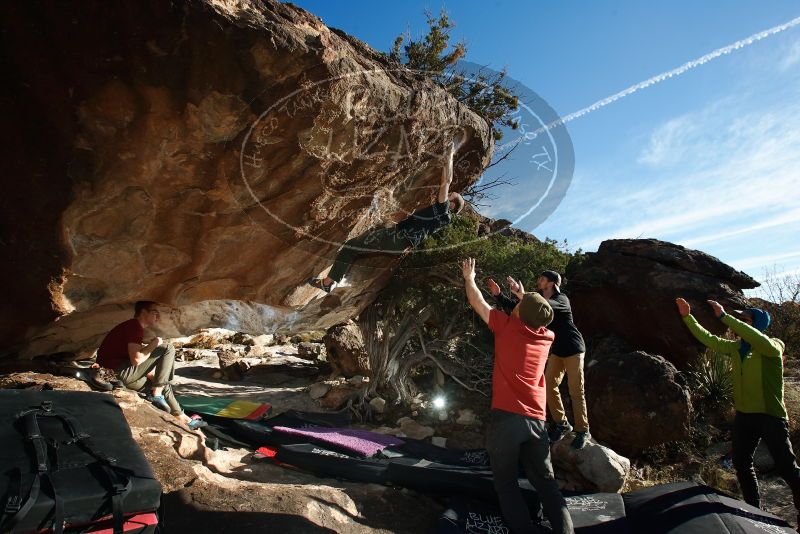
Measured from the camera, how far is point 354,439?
20.3 feet

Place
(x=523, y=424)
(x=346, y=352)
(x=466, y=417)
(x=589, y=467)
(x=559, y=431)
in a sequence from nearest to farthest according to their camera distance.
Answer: (x=523, y=424)
(x=589, y=467)
(x=559, y=431)
(x=466, y=417)
(x=346, y=352)

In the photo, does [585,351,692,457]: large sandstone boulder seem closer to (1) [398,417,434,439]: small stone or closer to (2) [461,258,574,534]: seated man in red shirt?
(1) [398,417,434,439]: small stone

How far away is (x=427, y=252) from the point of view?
30.4ft

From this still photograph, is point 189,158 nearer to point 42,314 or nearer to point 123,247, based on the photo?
point 123,247

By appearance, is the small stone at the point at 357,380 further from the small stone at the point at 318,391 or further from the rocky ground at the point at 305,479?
the rocky ground at the point at 305,479

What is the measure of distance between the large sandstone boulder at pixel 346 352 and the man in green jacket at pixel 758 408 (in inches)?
339

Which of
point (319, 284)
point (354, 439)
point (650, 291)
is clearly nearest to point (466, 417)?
point (354, 439)

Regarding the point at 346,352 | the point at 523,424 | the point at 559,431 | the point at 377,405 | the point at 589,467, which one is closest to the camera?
the point at 523,424

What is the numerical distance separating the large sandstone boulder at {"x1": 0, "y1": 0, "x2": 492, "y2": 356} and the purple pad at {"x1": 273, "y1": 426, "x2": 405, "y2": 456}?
2.10m

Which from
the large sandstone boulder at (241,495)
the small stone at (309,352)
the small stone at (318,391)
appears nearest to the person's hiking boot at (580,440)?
the large sandstone boulder at (241,495)

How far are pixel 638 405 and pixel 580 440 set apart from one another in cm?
241

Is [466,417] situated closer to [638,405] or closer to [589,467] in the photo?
[638,405]

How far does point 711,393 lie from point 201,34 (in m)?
10.2

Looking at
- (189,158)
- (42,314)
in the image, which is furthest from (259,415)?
(189,158)
